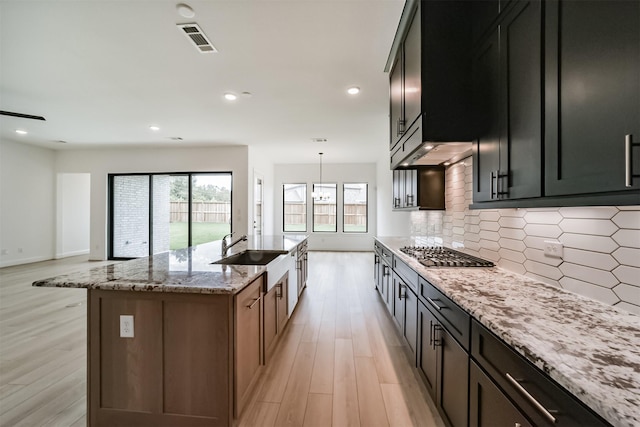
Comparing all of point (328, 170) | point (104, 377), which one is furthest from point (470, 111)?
point (328, 170)

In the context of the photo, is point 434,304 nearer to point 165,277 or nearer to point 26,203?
point 165,277

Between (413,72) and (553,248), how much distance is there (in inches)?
58.2

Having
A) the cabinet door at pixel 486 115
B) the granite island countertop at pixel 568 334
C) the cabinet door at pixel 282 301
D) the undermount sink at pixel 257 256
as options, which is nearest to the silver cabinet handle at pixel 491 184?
the cabinet door at pixel 486 115

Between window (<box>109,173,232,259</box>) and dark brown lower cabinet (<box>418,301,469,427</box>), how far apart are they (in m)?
5.57

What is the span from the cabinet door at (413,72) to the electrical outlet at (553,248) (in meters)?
1.12

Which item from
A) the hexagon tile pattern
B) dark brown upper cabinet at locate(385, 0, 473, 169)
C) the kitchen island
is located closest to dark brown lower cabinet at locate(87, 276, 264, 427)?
the kitchen island

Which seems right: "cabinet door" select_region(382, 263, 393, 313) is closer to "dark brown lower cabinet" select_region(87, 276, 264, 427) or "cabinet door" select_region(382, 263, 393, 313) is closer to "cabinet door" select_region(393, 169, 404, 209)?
"cabinet door" select_region(393, 169, 404, 209)

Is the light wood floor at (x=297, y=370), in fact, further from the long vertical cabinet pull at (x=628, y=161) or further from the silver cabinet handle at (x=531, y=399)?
the long vertical cabinet pull at (x=628, y=161)

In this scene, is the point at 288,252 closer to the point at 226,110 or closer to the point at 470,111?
the point at 470,111

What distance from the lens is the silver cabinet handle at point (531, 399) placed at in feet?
2.52

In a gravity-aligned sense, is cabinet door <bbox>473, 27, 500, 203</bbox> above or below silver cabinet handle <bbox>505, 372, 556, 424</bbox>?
above

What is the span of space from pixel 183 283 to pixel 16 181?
25.5ft

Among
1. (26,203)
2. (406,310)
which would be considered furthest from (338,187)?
(26,203)

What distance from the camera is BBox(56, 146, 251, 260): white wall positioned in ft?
21.0
